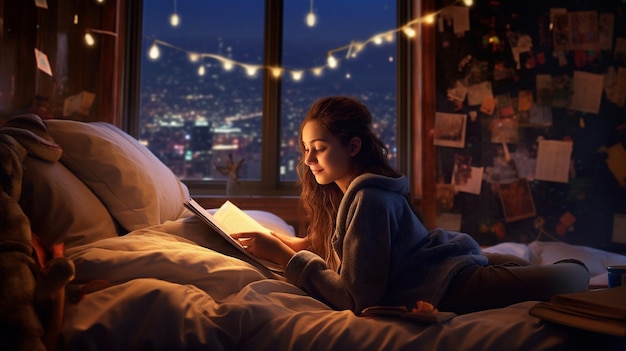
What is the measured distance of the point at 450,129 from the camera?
2.98 meters

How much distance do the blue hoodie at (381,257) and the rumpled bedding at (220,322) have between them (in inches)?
4.1

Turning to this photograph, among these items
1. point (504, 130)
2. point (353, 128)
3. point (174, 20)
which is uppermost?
point (174, 20)

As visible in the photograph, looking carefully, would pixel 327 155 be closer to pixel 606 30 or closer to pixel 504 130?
pixel 504 130

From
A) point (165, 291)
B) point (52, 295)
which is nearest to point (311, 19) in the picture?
point (165, 291)

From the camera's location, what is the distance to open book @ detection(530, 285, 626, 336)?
87 centimetres

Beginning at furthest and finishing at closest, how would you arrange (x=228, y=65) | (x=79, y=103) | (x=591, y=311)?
(x=228, y=65), (x=79, y=103), (x=591, y=311)

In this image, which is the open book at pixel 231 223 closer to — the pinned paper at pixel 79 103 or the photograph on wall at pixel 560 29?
the pinned paper at pixel 79 103

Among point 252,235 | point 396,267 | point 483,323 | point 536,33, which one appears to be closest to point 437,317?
point 483,323

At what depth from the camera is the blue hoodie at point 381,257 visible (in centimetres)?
123

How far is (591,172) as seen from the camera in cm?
290

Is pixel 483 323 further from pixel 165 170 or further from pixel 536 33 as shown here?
pixel 536 33

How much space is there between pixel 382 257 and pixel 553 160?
2.07m

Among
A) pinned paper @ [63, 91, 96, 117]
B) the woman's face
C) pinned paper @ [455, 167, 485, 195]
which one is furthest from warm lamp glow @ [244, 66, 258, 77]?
the woman's face

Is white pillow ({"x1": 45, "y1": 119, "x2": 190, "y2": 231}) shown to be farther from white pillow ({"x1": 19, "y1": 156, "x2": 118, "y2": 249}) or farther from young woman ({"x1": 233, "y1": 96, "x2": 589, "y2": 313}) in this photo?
young woman ({"x1": 233, "y1": 96, "x2": 589, "y2": 313})
